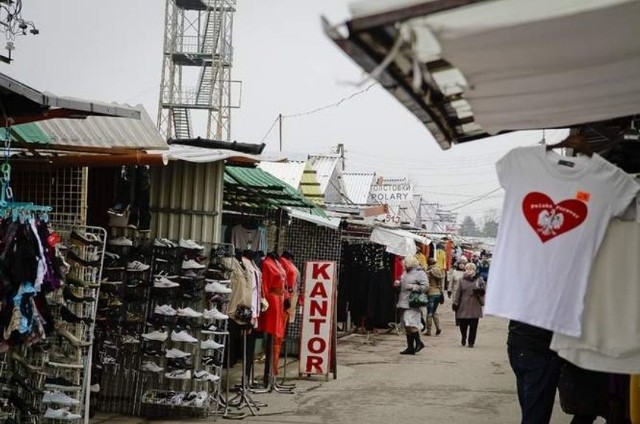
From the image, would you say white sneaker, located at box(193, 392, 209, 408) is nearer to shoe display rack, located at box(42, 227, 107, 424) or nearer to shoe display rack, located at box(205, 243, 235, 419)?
shoe display rack, located at box(205, 243, 235, 419)

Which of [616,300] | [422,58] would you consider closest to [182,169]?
[616,300]

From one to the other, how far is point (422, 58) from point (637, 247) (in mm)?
2142

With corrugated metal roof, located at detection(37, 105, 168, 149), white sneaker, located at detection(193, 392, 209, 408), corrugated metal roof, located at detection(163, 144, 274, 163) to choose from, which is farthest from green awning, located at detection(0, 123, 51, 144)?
white sneaker, located at detection(193, 392, 209, 408)

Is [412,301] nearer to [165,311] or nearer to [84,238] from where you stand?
[165,311]

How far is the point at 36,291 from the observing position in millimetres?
6473

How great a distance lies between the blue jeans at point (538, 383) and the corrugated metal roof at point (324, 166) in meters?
21.3

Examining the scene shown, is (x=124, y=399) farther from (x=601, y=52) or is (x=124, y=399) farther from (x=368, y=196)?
(x=368, y=196)

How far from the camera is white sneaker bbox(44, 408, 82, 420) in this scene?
7418 millimetres

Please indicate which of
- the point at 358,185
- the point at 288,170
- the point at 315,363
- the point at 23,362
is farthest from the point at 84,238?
the point at 358,185

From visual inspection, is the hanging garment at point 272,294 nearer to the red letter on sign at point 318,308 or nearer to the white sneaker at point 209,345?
the red letter on sign at point 318,308

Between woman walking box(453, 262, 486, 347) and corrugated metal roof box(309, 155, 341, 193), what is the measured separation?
8853 mm

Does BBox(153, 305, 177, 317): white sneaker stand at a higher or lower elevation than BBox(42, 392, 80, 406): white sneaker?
higher

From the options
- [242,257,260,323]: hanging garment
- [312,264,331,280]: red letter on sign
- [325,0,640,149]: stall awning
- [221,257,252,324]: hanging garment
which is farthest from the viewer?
[312,264,331,280]: red letter on sign

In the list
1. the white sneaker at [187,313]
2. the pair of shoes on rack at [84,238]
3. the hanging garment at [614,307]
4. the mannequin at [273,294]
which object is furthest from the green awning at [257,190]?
the hanging garment at [614,307]
